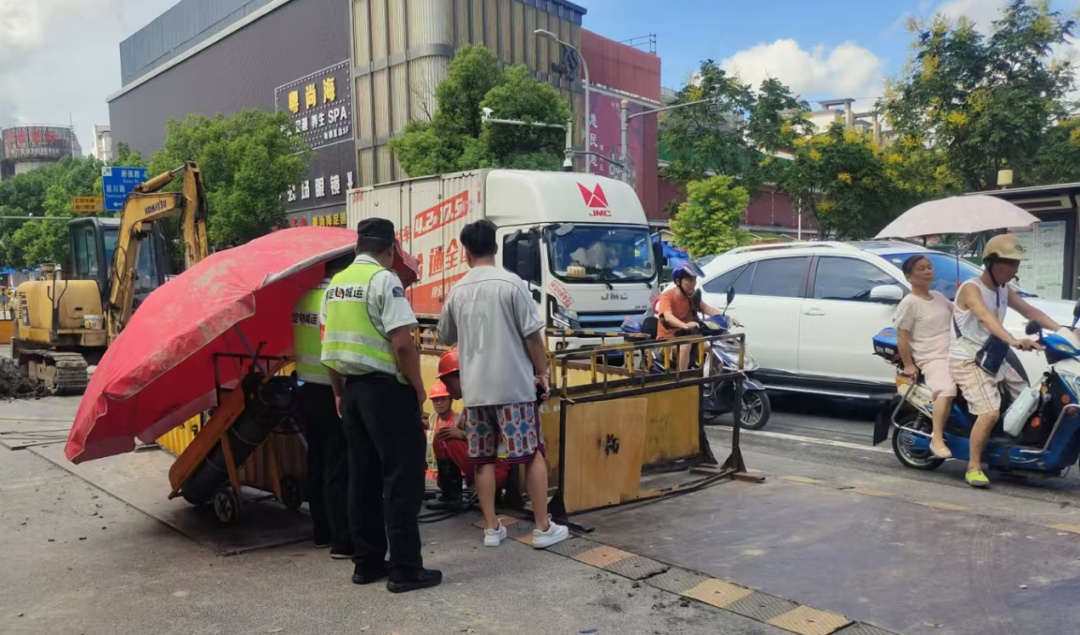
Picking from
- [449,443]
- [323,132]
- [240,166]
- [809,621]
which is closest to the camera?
[809,621]

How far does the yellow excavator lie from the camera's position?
1204 cm

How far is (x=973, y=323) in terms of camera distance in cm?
631

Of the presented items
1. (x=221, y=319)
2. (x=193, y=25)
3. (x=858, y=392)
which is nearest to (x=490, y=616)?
(x=221, y=319)

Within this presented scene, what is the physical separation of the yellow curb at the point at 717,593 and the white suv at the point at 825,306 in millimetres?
5130

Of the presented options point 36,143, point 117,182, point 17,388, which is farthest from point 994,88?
point 36,143

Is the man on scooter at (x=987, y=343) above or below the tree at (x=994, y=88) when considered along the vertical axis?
below

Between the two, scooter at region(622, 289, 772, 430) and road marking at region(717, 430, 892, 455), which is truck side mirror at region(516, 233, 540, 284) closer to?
scooter at region(622, 289, 772, 430)

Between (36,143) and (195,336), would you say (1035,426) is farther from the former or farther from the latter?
(36,143)

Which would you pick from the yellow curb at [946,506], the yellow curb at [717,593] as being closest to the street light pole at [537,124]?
the yellow curb at [946,506]

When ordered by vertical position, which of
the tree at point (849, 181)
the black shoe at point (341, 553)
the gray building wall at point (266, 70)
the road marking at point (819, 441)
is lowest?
the road marking at point (819, 441)

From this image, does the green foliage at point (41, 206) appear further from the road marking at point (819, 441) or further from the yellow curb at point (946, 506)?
the yellow curb at point (946, 506)

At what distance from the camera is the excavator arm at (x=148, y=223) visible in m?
11.2

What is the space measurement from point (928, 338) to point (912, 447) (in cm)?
90

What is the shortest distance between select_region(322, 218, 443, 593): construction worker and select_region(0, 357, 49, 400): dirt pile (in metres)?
11.5
